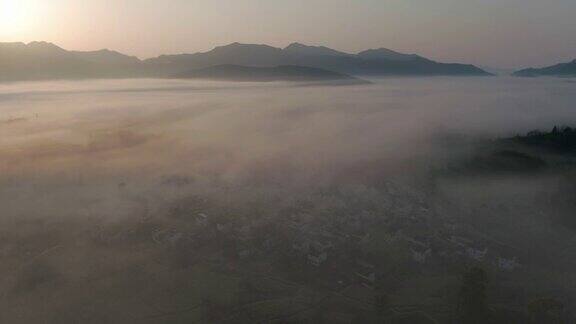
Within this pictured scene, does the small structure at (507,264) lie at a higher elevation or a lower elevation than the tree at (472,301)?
lower

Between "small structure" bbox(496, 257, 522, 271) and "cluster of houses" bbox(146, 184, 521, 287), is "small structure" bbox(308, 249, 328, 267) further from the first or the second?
"small structure" bbox(496, 257, 522, 271)

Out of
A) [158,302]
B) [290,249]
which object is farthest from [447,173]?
[158,302]

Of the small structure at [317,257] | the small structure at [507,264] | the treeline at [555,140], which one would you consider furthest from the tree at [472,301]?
the treeline at [555,140]

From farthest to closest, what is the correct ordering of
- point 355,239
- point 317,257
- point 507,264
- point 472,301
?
point 355,239 < point 317,257 < point 507,264 < point 472,301

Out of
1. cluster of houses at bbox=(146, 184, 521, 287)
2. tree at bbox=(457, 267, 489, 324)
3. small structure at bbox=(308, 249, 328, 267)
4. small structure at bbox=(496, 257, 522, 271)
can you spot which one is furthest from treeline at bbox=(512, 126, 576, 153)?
tree at bbox=(457, 267, 489, 324)

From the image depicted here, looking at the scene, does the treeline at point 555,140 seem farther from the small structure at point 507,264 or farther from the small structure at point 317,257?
the small structure at point 317,257

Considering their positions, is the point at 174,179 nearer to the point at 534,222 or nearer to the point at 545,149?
the point at 534,222

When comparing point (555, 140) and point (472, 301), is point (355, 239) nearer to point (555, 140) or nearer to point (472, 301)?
point (472, 301)

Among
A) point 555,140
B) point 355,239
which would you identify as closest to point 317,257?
point 355,239
